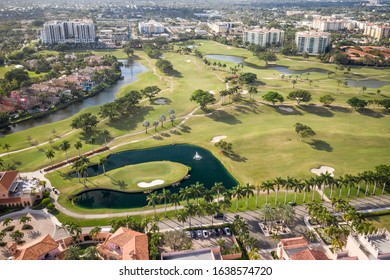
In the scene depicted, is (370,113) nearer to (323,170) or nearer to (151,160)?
(323,170)

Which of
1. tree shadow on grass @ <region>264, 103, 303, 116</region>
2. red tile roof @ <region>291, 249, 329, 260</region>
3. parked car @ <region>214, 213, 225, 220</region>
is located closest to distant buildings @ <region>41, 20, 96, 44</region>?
tree shadow on grass @ <region>264, 103, 303, 116</region>

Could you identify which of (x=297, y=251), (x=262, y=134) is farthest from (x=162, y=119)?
(x=297, y=251)

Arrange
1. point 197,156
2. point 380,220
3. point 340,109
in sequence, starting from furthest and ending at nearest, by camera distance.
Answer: point 340,109 < point 197,156 < point 380,220

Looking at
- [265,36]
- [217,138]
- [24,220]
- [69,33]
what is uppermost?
[265,36]

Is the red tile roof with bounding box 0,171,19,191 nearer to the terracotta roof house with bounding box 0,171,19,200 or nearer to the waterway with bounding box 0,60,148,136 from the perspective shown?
the terracotta roof house with bounding box 0,171,19,200

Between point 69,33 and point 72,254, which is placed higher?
→ point 69,33
